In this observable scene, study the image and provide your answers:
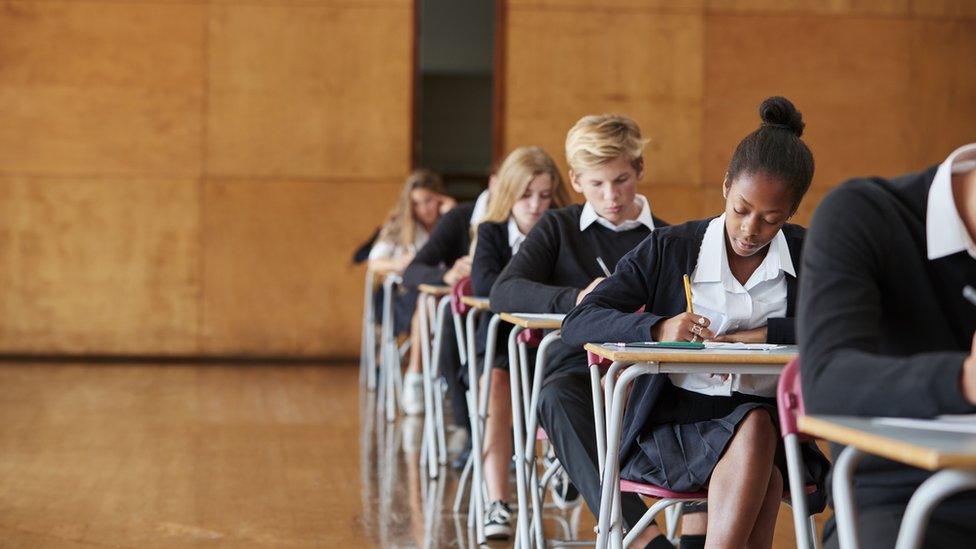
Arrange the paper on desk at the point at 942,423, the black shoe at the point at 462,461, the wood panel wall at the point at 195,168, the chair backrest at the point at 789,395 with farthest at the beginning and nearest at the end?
the wood panel wall at the point at 195,168, the black shoe at the point at 462,461, the chair backrest at the point at 789,395, the paper on desk at the point at 942,423

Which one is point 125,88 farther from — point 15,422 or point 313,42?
point 15,422

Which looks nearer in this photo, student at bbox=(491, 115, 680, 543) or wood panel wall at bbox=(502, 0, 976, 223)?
student at bbox=(491, 115, 680, 543)

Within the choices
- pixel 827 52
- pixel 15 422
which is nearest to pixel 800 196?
pixel 15 422

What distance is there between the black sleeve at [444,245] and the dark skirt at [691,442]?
9.29 ft

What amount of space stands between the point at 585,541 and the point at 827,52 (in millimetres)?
6047

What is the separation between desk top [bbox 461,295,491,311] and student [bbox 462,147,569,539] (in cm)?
8

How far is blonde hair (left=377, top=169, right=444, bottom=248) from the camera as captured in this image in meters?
6.63

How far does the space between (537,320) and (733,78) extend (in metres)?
6.14

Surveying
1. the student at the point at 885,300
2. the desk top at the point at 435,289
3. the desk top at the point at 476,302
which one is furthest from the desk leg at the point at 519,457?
the student at the point at 885,300

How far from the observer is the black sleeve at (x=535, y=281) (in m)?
3.14

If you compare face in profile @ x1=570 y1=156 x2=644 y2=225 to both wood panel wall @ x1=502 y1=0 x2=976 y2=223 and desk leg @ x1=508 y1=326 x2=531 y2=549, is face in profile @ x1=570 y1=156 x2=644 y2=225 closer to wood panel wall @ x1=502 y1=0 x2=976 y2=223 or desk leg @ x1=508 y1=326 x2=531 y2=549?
desk leg @ x1=508 y1=326 x2=531 y2=549

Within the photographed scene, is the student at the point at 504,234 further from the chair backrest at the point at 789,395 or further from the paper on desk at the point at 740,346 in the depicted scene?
the chair backrest at the point at 789,395

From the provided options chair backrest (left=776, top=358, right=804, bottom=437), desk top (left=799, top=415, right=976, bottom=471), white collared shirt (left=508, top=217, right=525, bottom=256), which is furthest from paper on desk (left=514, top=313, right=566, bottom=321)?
desk top (left=799, top=415, right=976, bottom=471)

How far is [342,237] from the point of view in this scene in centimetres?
853
